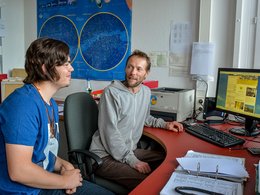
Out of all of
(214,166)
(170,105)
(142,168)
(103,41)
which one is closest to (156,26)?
(103,41)

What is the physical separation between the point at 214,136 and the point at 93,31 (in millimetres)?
1906

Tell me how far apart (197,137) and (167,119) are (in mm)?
483

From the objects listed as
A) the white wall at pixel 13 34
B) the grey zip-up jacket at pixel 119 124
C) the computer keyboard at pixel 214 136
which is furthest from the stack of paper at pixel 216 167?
the white wall at pixel 13 34

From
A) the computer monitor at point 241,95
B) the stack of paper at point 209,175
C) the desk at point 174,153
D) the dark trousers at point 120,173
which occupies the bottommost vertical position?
the dark trousers at point 120,173

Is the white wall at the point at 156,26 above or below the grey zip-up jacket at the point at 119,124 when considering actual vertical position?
above

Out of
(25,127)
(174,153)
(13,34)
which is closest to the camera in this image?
(25,127)

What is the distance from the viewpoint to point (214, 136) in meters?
1.76

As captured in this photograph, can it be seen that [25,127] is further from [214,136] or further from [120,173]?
[214,136]

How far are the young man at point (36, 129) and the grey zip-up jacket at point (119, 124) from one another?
392 millimetres

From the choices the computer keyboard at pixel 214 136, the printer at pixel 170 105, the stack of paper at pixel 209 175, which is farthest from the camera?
the printer at pixel 170 105

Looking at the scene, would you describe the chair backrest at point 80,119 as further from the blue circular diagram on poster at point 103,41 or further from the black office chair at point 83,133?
the blue circular diagram on poster at point 103,41

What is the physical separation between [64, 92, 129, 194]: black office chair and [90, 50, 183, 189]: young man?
0.18 feet

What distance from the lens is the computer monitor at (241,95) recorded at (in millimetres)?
1818

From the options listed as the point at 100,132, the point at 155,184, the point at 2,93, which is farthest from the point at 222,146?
the point at 2,93
